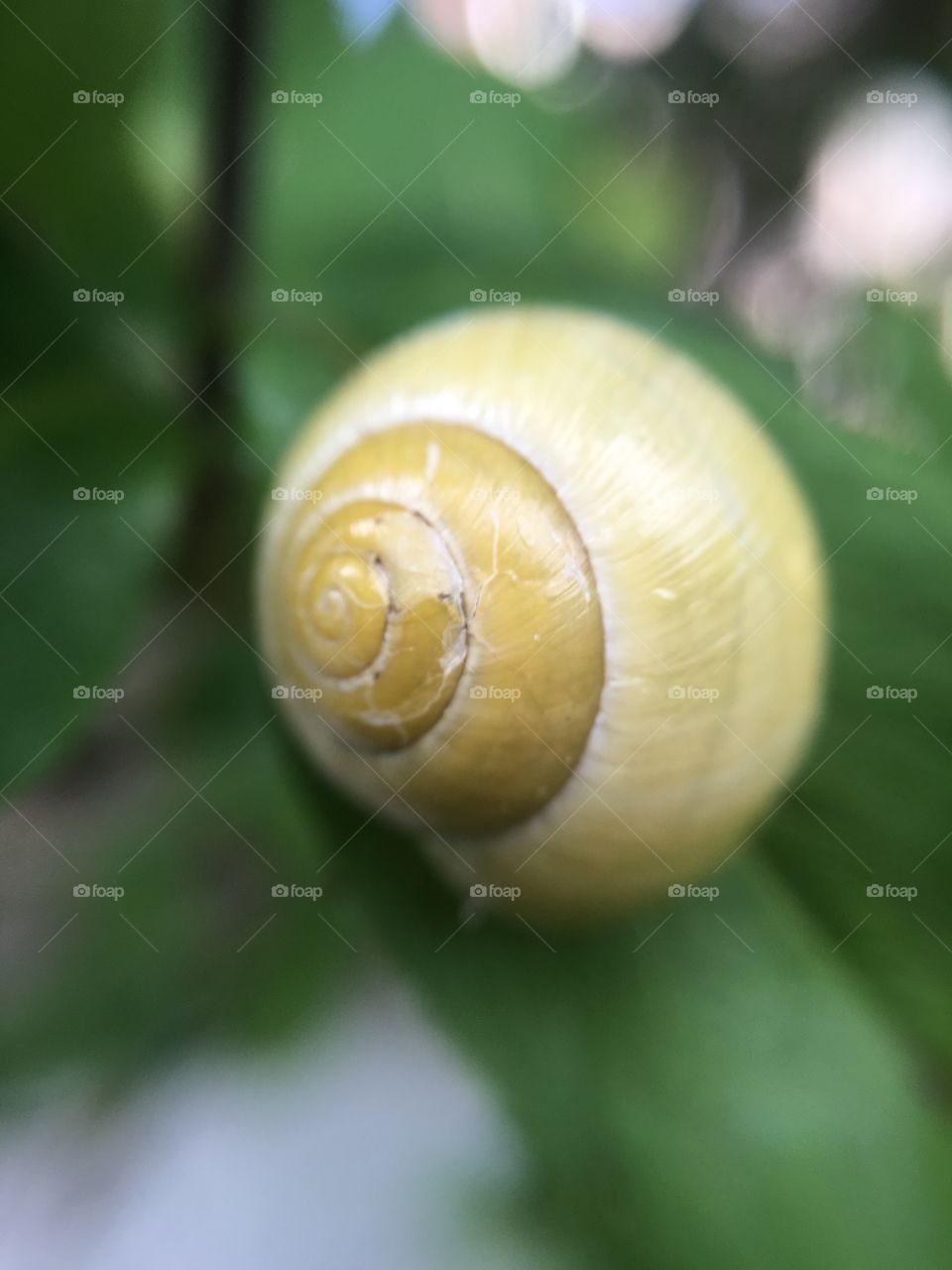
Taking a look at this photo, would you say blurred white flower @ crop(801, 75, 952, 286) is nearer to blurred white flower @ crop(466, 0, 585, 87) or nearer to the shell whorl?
blurred white flower @ crop(466, 0, 585, 87)

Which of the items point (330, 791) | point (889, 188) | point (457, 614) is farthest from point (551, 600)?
point (889, 188)

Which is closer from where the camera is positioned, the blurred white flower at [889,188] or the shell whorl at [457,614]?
the shell whorl at [457,614]

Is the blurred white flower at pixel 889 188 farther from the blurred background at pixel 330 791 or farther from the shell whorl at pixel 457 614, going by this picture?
the shell whorl at pixel 457 614

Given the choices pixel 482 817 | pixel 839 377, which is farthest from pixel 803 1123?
pixel 839 377

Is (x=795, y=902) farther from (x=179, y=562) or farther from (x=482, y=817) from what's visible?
(x=179, y=562)

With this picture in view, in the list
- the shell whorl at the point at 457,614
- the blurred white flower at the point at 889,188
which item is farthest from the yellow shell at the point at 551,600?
the blurred white flower at the point at 889,188

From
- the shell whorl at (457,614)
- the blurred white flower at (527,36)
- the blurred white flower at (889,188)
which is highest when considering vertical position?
the blurred white flower at (889,188)
